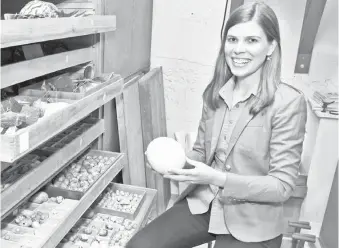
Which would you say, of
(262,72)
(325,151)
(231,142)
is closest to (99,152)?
(231,142)

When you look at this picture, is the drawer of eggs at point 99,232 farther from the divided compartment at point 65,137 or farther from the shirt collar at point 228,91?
the shirt collar at point 228,91

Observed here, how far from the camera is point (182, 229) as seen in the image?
1.50m

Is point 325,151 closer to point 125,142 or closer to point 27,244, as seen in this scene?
point 125,142

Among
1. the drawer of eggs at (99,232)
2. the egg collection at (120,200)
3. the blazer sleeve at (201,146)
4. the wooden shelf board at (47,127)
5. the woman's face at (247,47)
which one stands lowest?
the drawer of eggs at (99,232)

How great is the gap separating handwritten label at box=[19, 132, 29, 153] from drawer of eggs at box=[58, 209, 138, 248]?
872 mm

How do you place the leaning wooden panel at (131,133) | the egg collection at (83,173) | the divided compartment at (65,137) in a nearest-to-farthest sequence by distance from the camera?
the divided compartment at (65,137) → the egg collection at (83,173) → the leaning wooden panel at (131,133)

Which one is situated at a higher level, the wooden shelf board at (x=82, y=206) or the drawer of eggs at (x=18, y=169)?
the drawer of eggs at (x=18, y=169)

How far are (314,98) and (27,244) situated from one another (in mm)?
2154

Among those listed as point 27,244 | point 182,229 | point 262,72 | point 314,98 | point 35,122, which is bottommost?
point 182,229

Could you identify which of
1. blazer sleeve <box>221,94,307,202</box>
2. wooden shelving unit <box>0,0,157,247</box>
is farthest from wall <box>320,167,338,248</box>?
wooden shelving unit <box>0,0,157,247</box>

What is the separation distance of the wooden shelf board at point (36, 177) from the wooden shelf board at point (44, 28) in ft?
1.47

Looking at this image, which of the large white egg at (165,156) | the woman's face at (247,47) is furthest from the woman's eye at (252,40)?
the large white egg at (165,156)

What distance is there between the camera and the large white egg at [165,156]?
1.42 m

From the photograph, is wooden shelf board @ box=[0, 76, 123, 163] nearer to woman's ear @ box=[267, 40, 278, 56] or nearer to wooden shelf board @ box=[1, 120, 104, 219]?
wooden shelf board @ box=[1, 120, 104, 219]
